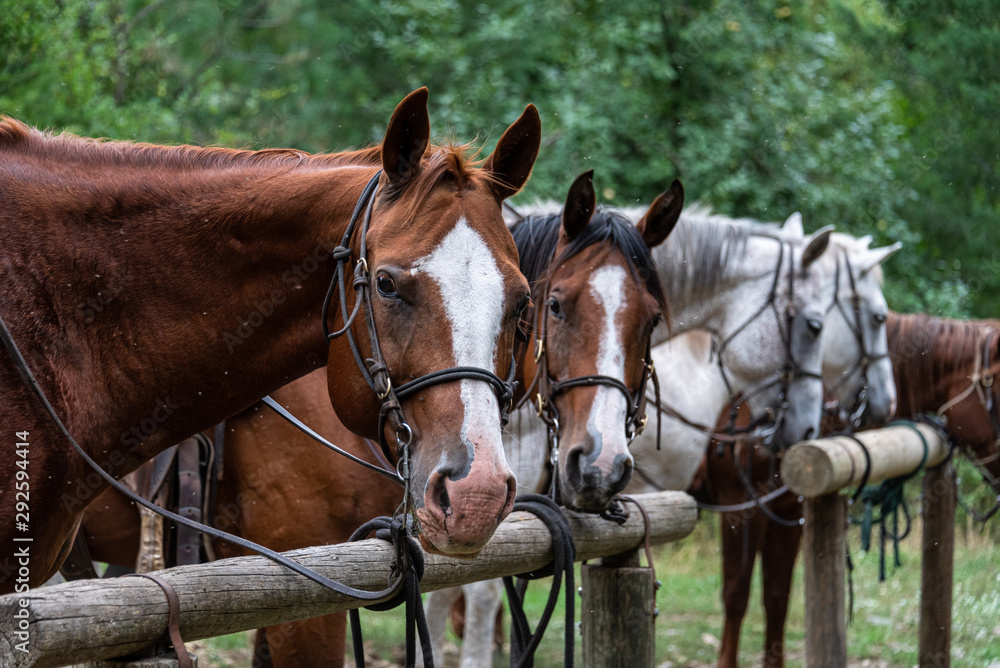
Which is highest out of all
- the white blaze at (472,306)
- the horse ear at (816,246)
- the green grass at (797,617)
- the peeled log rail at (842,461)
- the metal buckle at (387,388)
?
the horse ear at (816,246)

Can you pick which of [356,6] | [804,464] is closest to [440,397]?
[804,464]

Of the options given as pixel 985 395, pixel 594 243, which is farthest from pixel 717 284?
pixel 985 395

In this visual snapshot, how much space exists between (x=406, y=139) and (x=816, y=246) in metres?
3.85

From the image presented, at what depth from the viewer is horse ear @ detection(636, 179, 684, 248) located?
3580 mm

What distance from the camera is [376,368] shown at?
1949 millimetres

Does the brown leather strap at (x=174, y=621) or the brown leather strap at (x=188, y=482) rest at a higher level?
the brown leather strap at (x=188, y=482)

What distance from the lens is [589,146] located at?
9.12 m

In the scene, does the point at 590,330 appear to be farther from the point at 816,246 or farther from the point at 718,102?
the point at 718,102

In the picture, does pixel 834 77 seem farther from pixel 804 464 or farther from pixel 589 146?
pixel 804 464

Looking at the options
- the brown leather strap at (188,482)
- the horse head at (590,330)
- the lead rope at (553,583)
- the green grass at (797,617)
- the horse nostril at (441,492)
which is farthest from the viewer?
the green grass at (797,617)

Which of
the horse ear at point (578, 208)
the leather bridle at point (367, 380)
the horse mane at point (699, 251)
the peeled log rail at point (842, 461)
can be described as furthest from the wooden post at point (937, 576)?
the leather bridle at point (367, 380)

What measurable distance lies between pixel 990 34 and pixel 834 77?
2782mm

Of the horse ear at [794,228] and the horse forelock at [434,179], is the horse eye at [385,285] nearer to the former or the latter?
the horse forelock at [434,179]

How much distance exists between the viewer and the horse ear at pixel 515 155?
2.20 metres
